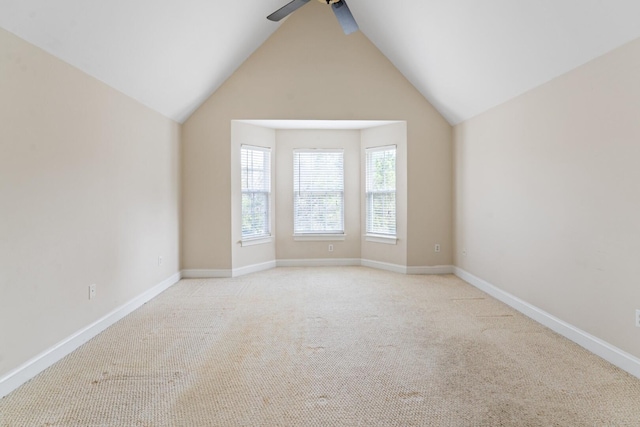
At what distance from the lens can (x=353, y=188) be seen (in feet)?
20.9

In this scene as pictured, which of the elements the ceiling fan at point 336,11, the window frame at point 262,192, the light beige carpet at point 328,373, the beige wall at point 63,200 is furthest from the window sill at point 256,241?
the ceiling fan at point 336,11

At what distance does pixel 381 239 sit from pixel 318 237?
3.61 feet

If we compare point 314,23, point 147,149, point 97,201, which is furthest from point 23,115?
point 314,23

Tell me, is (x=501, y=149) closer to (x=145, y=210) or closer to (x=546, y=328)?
(x=546, y=328)

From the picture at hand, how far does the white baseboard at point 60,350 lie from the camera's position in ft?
7.56

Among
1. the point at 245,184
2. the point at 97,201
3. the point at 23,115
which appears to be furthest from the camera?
the point at 245,184

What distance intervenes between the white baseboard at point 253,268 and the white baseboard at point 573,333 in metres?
3.32

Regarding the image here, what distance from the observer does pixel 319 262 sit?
20.7 ft

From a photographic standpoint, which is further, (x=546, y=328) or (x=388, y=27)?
(x=388, y=27)

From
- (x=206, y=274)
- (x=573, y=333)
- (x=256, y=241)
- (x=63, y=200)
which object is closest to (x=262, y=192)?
(x=256, y=241)

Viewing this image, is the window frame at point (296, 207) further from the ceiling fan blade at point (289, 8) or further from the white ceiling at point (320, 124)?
the ceiling fan blade at point (289, 8)

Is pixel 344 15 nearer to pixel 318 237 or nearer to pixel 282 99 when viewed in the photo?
pixel 282 99

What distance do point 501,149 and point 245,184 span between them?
12.1 ft

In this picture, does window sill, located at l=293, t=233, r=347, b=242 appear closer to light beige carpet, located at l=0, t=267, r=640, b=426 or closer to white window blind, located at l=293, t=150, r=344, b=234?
white window blind, located at l=293, t=150, r=344, b=234
